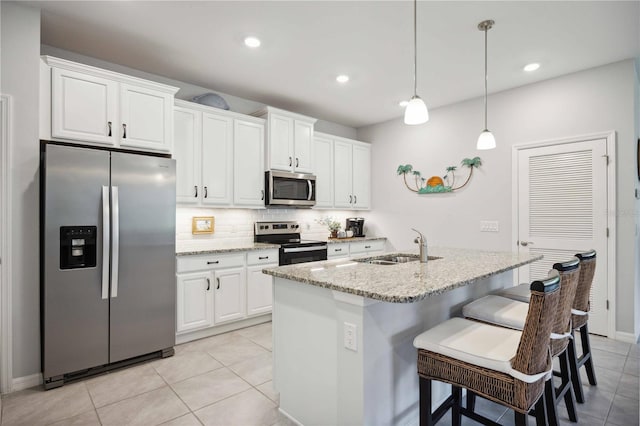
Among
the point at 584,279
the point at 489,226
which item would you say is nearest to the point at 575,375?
the point at 584,279

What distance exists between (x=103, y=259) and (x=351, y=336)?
81.9 inches

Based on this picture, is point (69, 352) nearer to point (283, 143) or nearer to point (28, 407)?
point (28, 407)

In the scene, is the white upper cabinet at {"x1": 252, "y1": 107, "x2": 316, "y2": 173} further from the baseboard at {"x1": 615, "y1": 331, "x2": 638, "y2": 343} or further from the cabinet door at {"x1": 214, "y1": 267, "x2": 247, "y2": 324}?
the baseboard at {"x1": 615, "y1": 331, "x2": 638, "y2": 343}

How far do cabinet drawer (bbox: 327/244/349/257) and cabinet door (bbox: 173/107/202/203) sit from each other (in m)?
1.82

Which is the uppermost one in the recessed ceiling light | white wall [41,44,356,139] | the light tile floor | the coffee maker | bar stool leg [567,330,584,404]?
the recessed ceiling light

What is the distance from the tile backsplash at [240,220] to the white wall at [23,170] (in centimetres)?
139

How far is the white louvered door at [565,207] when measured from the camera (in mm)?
3480

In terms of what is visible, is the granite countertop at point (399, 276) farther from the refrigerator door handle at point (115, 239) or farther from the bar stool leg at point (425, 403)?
the refrigerator door handle at point (115, 239)

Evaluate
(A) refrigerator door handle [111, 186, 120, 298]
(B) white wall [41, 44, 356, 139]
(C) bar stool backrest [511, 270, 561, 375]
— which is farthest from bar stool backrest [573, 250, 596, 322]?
(B) white wall [41, 44, 356, 139]

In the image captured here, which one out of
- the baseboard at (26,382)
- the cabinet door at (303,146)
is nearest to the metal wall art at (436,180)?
the cabinet door at (303,146)

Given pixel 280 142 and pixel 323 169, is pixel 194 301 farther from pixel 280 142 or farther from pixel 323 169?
pixel 323 169

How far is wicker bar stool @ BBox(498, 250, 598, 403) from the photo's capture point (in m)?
2.10

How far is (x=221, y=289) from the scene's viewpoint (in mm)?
3549

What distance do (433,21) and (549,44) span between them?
1187 mm
